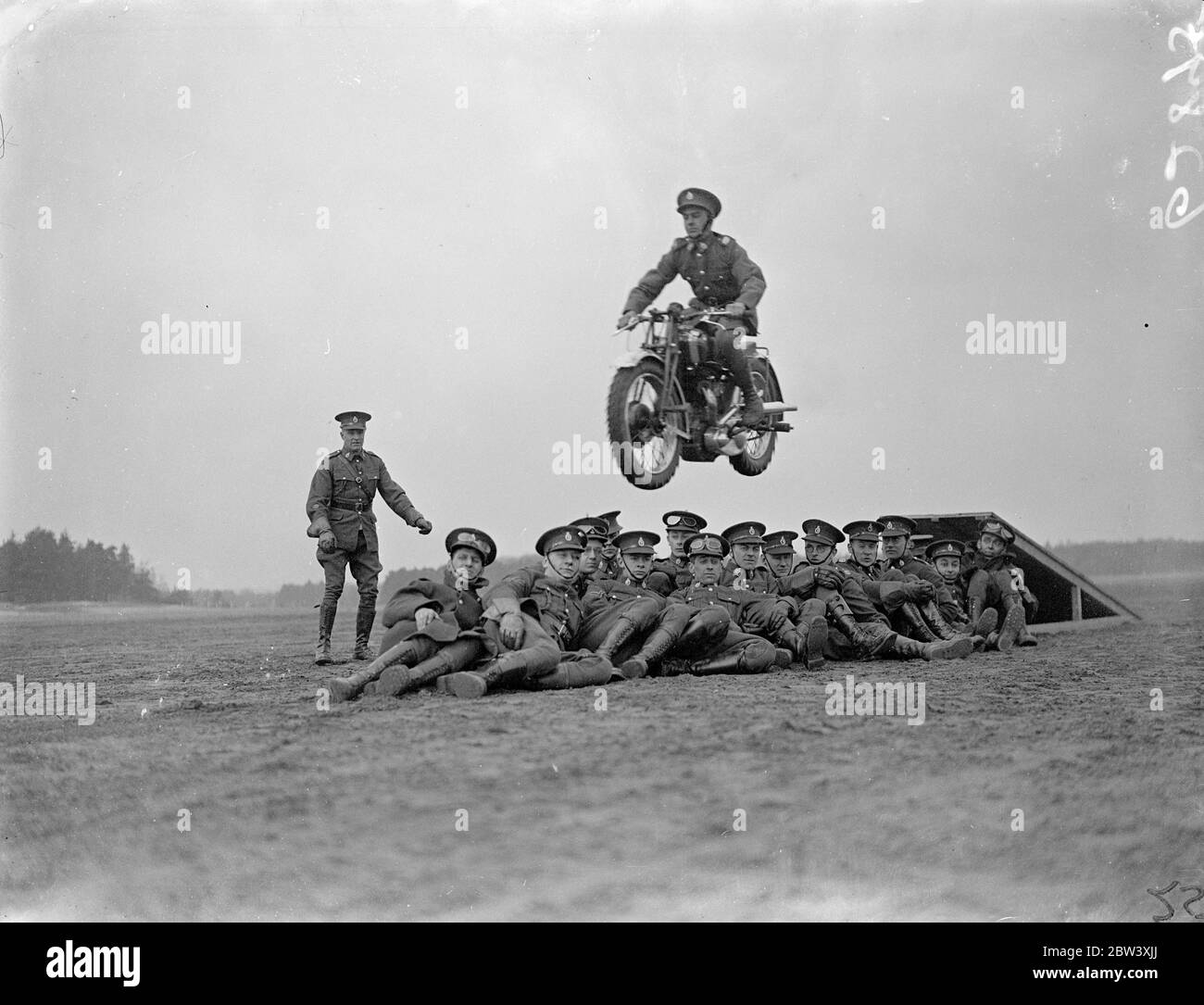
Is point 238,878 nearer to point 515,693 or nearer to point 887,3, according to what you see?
point 515,693

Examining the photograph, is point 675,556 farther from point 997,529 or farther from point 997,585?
point 997,585

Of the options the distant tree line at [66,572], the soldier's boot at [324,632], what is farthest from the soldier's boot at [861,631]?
the distant tree line at [66,572]

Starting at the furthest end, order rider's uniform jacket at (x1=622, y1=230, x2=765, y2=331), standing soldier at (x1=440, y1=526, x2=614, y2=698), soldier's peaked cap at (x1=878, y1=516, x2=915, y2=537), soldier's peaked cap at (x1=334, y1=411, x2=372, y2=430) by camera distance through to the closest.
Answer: soldier's peaked cap at (x1=878, y1=516, x2=915, y2=537) → rider's uniform jacket at (x1=622, y1=230, x2=765, y2=331) → soldier's peaked cap at (x1=334, y1=411, x2=372, y2=430) → standing soldier at (x1=440, y1=526, x2=614, y2=698)

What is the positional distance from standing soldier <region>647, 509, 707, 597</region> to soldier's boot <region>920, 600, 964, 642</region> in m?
1.67

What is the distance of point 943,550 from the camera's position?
7.93 metres

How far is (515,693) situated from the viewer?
19.4ft

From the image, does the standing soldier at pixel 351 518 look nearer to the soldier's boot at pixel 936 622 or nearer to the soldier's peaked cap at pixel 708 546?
the soldier's peaked cap at pixel 708 546

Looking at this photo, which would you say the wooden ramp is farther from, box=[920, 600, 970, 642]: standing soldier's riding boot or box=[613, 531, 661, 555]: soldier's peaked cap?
box=[613, 531, 661, 555]: soldier's peaked cap

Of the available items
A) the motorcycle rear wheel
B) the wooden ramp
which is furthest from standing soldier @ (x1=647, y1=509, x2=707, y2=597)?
the wooden ramp

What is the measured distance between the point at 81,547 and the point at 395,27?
3.37 meters

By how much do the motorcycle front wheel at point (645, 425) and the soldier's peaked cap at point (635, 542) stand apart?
305 millimetres

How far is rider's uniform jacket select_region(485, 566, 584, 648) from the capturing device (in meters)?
6.19

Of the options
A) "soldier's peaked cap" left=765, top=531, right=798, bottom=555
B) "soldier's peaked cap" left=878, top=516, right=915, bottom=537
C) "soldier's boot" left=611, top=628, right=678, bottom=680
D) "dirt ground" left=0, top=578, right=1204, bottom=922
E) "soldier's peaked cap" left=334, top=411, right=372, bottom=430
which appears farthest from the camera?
"soldier's peaked cap" left=765, top=531, right=798, bottom=555

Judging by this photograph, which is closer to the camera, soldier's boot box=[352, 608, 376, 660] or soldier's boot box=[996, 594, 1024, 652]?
soldier's boot box=[352, 608, 376, 660]
